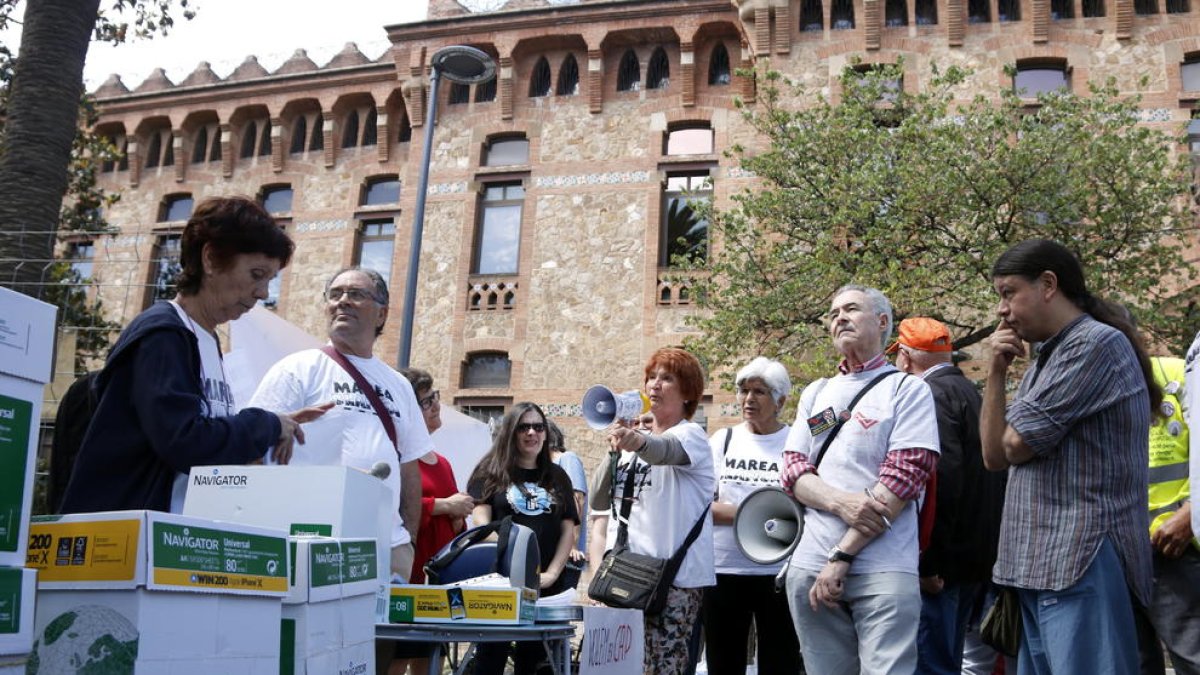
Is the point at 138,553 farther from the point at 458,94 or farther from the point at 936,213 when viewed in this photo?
the point at 458,94

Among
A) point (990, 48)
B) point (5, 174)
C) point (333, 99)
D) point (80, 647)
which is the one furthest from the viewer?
point (333, 99)

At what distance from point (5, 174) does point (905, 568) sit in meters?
6.98

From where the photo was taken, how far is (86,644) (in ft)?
6.55

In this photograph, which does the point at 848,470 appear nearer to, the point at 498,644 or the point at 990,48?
the point at 498,644

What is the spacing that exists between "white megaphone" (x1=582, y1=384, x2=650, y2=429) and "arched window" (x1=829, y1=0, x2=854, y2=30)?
15.5 metres

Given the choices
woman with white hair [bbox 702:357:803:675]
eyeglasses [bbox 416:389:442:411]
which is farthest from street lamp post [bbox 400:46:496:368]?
woman with white hair [bbox 702:357:803:675]

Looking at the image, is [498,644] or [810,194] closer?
[498,644]

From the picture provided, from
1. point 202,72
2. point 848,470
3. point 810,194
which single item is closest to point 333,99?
point 202,72

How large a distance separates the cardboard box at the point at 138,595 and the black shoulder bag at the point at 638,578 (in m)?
2.38

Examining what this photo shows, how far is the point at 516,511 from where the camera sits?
5.48m

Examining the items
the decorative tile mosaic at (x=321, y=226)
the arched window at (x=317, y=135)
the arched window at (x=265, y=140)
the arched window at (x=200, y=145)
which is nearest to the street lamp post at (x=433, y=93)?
the decorative tile mosaic at (x=321, y=226)

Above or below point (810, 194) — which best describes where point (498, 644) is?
below

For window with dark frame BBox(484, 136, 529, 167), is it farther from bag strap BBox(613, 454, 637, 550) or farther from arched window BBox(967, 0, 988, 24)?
bag strap BBox(613, 454, 637, 550)

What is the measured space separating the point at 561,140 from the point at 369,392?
623 inches
